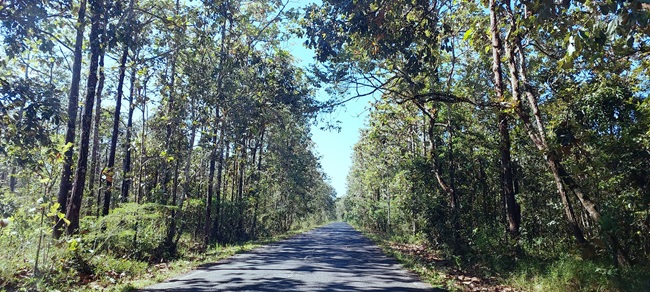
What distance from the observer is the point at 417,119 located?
19812 millimetres

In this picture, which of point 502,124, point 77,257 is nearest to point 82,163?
point 77,257

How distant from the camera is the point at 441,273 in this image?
12.0 meters

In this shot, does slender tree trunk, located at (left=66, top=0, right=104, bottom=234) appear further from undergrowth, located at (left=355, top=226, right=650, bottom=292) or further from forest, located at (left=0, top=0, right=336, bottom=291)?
undergrowth, located at (left=355, top=226, right=650, bottom=292)

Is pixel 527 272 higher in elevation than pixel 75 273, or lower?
lower

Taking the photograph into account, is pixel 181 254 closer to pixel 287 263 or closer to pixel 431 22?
pixel 287 263

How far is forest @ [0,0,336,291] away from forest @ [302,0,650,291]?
352cm

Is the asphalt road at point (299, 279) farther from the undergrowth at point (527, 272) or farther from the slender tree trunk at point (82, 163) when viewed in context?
the slender tree trunk at point (82, 163)

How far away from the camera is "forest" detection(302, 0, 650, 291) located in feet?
24.8

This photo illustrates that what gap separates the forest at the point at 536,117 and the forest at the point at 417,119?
0.06 metres

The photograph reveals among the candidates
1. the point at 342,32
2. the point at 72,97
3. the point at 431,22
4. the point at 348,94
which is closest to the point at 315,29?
the point at 342,32

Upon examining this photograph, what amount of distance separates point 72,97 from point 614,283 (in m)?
13.2

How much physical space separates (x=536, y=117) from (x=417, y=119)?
10043 millimetres

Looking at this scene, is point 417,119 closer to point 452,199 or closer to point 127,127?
point 452,199

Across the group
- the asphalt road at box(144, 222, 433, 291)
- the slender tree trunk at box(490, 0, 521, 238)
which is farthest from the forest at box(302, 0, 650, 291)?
the asphalt road at box(144, 222, 433, 291)
